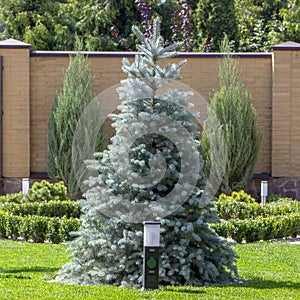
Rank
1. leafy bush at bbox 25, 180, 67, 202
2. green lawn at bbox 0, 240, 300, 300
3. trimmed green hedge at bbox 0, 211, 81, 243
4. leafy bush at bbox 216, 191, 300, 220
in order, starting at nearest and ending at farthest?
green lawn at bbox 0, 240, 300, 300, trimmed green hedge at bbox 0, 211, 81, 243, leafy bush at bbox 216, 191, 300, 220, leafy bush at bbox 25, 180, 67, 202

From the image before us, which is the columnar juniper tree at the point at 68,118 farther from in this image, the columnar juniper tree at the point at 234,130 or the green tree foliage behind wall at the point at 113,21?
the green tree foliage behind wall at the point at 113,21

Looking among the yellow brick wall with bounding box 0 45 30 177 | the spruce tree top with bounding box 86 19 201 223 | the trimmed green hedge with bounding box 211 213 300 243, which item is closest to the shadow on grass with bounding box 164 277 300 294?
the spruce tree top with bounding box 86 19 201 223

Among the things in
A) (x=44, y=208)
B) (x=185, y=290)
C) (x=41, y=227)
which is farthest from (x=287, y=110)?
(x=185, y=290)

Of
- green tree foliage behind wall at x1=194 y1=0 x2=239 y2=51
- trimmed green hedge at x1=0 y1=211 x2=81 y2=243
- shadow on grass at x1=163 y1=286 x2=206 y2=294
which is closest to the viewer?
shadow on grass at x1=163 y1=286 x2=206 y2=294

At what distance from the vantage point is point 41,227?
1165 cm

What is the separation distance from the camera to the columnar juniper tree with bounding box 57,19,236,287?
7.91 metres

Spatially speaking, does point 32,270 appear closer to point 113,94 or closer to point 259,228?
point 259,228

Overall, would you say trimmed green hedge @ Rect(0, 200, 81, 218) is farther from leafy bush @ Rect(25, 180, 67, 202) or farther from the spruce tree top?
the spruce tree top

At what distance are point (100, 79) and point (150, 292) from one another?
9345mm

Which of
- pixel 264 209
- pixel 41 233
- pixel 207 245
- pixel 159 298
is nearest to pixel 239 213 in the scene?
pixel 264 209

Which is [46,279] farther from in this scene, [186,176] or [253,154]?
[253,154]

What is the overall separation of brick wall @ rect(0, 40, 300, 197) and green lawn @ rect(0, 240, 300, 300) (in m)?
4.75

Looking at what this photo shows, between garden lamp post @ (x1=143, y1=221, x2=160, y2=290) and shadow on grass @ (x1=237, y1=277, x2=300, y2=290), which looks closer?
garden lamp post @ (x1=143, y1=221, x2=160, y2=290)

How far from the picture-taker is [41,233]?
11641 millimetres
